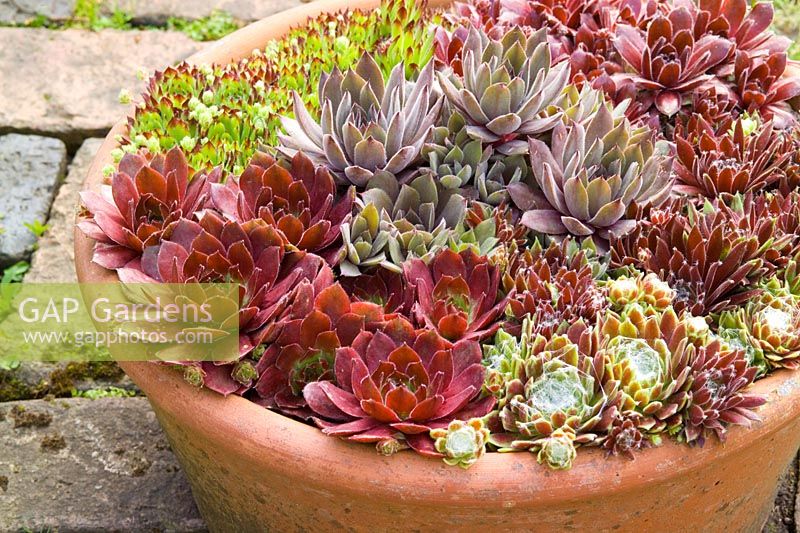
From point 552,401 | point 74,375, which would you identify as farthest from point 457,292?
point 74,375

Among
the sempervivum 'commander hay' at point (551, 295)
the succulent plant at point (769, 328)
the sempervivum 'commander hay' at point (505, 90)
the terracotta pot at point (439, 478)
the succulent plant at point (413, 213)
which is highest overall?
the sempervivum 'commander hay' at point (505, 90)

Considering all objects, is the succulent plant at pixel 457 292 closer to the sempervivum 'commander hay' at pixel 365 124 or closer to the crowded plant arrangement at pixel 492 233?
the crowded plant arrangement at pixel 492 233

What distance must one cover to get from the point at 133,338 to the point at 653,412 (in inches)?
34.4

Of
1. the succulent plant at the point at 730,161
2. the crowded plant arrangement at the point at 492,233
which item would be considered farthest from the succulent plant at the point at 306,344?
the succulent plant at the point at 730,161

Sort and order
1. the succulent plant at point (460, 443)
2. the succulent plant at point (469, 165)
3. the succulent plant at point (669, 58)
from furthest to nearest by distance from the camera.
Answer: the succulent plant at point (669, 58) → the succulent plant at point (469, 165) → the succulent plant at point (460, 443)

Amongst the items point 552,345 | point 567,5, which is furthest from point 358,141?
point 567,5

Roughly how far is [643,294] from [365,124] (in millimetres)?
630

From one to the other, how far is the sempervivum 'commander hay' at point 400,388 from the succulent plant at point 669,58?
91 centimetres

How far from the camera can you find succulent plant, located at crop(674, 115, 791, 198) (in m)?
1.89

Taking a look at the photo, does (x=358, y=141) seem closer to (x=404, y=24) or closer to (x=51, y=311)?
(x=404, y=24)

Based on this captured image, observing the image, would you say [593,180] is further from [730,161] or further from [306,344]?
[306,344]

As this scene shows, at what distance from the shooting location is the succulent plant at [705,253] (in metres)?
1.67

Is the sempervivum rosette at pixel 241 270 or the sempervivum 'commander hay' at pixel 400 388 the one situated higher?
the sempervivum rosette at pixel 241 270

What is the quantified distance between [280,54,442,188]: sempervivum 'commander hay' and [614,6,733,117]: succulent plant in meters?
0.54
